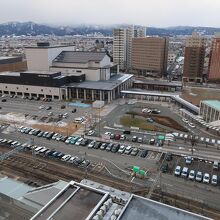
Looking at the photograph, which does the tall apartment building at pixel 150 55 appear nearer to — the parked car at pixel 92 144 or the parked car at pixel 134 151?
the parked car at pixel 92 144

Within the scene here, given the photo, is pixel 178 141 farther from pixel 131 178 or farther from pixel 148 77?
pixel 148 77

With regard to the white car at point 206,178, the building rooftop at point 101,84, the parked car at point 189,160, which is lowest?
the parked car at point 189,160

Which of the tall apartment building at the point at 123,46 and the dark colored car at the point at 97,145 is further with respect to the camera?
the tall apartment building at the point at 123,46

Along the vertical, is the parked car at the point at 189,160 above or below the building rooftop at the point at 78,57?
below

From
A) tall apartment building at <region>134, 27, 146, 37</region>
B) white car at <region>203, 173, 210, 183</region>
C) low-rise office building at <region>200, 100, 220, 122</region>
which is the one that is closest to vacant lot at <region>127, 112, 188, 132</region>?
low-rise office building at <region>200, 100, 220, 122</region>

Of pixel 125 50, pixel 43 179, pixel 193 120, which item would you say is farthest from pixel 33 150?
pixel 125 50

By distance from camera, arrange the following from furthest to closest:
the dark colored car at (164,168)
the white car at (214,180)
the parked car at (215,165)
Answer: the parked car at (215,165) < the dark colored car at (164,168) < the white car at (214,180)


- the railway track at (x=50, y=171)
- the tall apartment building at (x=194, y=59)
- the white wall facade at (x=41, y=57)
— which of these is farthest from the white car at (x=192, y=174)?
the tall apartment building at (x=194, y=59)
